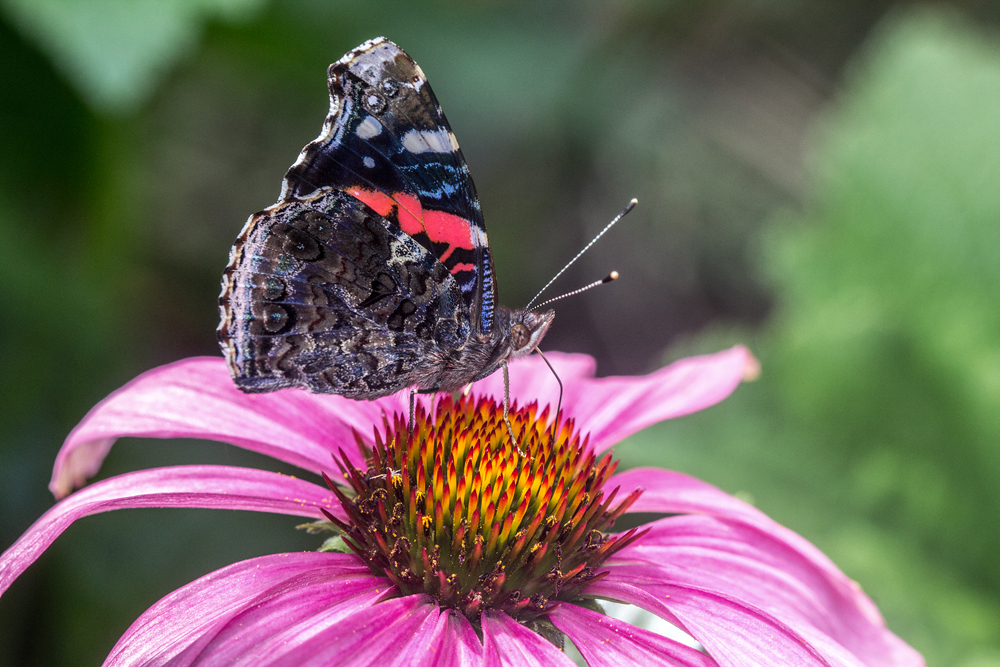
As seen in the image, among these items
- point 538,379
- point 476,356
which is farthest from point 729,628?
point 538,379

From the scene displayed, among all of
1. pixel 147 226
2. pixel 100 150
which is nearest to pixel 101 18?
pixel 100 150

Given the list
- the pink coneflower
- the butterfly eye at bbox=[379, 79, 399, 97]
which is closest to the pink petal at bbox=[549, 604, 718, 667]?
the pink coneflower

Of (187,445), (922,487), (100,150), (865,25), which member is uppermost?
(865,25)

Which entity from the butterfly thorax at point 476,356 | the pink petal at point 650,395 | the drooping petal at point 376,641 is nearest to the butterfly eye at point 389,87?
the butterfly thorax at point 476,356

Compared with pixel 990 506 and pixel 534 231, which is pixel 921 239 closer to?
pixel 990 506

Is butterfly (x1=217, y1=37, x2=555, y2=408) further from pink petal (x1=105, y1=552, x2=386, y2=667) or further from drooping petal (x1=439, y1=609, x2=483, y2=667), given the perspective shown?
drooping petal (x1=439, y1=609, x2=483, y2=667)

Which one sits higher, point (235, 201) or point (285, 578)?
point (285, 578)

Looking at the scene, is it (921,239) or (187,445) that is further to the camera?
(187,445)
